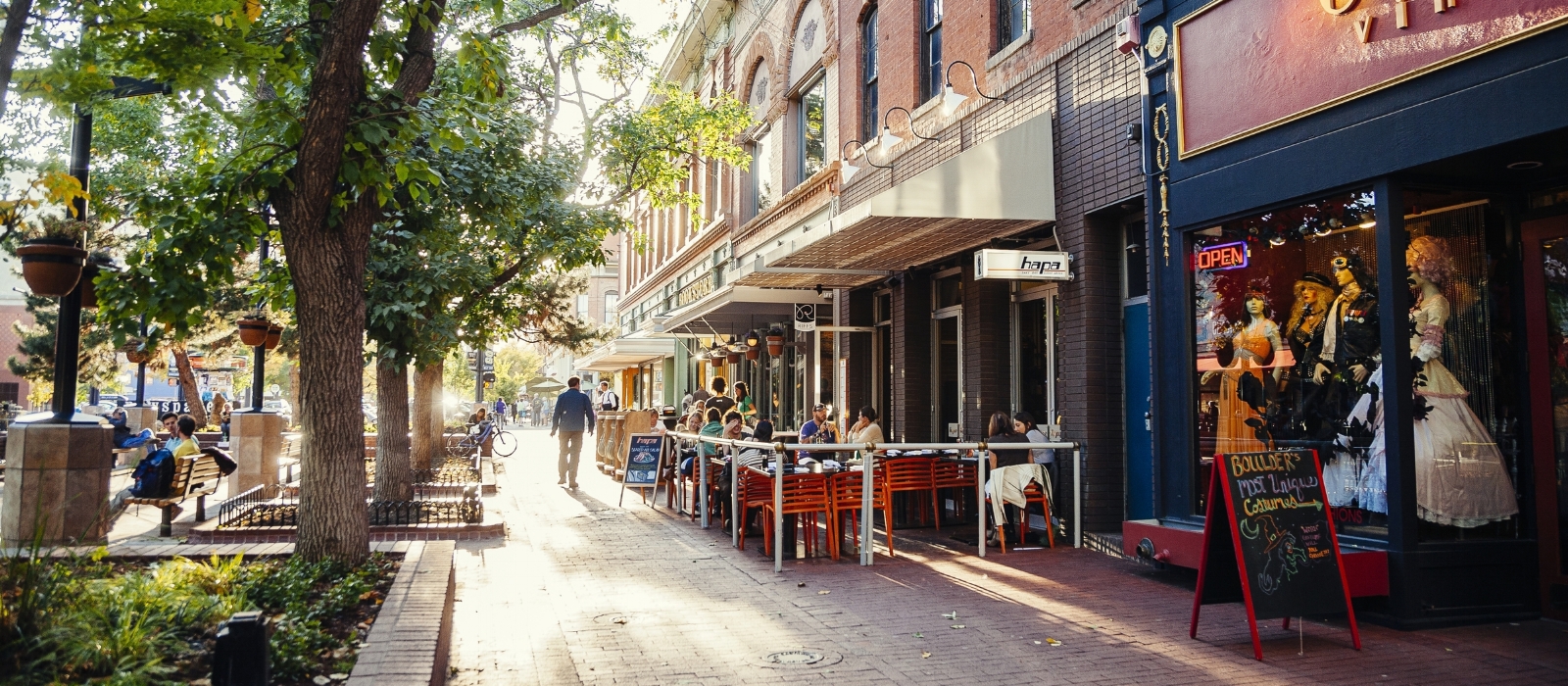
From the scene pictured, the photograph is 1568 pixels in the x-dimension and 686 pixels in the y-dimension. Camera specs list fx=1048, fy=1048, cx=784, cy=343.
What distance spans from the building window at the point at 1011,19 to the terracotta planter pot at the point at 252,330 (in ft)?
32.1

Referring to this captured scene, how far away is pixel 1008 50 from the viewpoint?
11.3 meters

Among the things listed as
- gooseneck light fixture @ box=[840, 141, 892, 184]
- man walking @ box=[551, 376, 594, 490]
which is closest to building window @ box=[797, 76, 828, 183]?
gooseneck light fixture @ box=[840, 141, 892, 184]

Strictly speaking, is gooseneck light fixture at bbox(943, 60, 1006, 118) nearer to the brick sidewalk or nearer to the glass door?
the brick sidewalk

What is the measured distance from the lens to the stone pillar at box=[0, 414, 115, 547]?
9.33 m

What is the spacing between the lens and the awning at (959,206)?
31.6ft

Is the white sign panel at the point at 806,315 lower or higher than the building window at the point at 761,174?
lower

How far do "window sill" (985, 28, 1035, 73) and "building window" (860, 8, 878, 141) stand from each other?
370 cm

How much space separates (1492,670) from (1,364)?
6677 cm

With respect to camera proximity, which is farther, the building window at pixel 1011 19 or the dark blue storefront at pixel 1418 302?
the building window at pixel 1011 19

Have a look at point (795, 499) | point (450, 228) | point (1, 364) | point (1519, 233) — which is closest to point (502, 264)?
point (450, 228)

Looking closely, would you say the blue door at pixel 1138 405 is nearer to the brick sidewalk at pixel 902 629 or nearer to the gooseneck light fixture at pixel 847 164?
the brick sidewalk at pixel 902 629

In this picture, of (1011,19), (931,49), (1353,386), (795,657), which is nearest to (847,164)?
(931,49)

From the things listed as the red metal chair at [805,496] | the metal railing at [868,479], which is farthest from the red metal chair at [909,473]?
the red metal chair at [805,496]

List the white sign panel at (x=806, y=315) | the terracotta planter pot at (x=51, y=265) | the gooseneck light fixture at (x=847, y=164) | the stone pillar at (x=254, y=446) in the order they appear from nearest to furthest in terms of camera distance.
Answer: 1. the terracotta planter pot at (x=51, y=265)
2. the stone pillar at (x=254, y=446)
3. the gooseneck light fixture at (x=847, y=164)
4. the white sign panel at (x=806, y=315)
